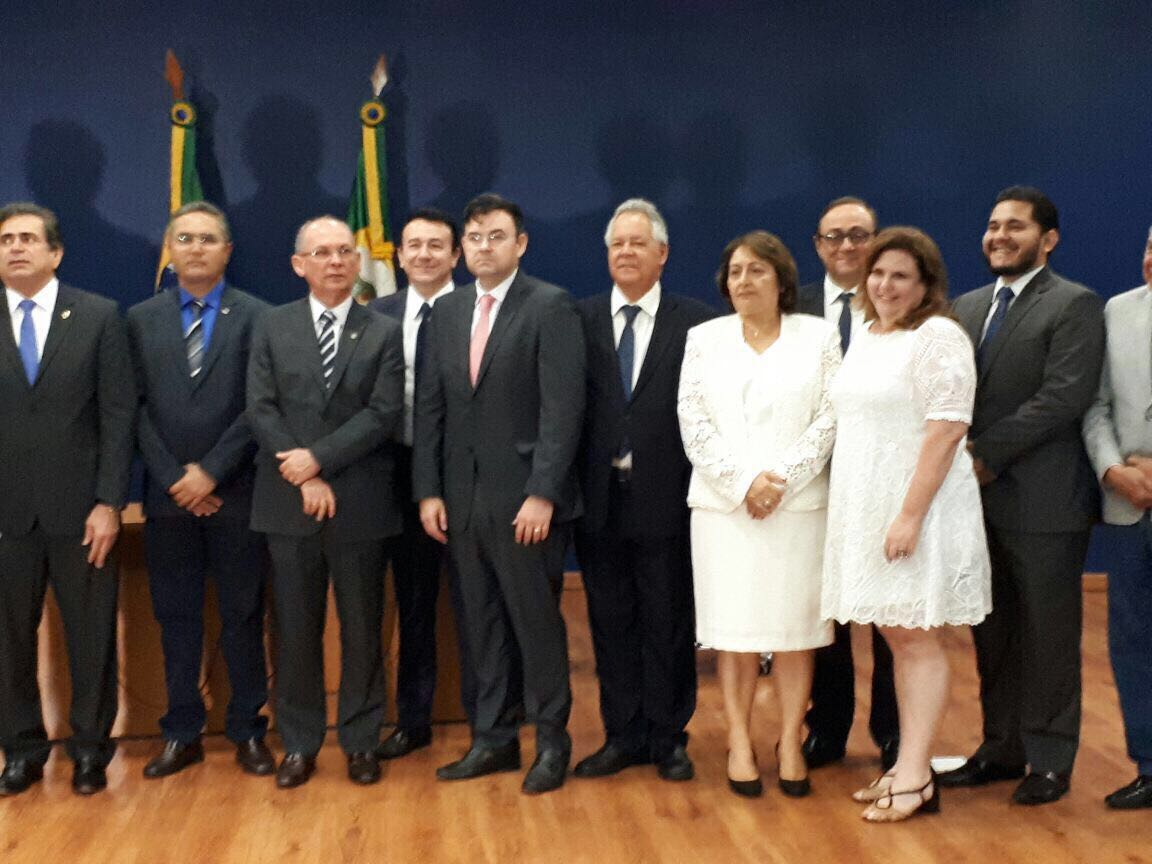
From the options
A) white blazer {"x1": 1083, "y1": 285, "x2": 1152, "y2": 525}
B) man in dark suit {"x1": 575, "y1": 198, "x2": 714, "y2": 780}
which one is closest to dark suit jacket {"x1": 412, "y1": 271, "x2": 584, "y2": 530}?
man in dark suit {"x1": 575, "y1": 198, "x2": 714, "y2": 780}

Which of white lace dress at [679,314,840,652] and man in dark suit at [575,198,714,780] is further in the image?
man in dark suit at [575,198,714,780]

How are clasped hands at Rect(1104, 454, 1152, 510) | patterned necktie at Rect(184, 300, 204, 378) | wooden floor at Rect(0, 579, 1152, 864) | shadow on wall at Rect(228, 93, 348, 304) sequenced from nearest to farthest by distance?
wooden floor at Rect(0, 579, 1152, 864) → clasped hands at Rect(1104, 454, 1152, 510) → patterned necktie at Rect(184, 300, 204, 378) → shadow on wall at Rect(228, 93, 348, 304)

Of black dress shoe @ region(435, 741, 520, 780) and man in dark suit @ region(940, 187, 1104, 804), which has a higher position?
man in dark suit @ region(940, 187, 1104, 804)

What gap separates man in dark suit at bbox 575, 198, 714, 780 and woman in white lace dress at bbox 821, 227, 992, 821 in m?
0.53

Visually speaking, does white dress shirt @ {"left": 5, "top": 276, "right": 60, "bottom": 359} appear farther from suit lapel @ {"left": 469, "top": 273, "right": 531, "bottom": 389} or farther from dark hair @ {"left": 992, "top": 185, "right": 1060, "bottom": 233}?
dark hair @ {"left": 992, "top": 185, "right": 1060, "bottom": 233}

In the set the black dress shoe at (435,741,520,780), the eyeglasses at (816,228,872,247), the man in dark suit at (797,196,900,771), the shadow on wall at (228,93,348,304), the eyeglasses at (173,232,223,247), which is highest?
the shadow on wall at (228,93,348,304)

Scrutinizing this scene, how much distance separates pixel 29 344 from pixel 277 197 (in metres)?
2.84

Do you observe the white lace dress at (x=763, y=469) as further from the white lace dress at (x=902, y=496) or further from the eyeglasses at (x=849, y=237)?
the eyeglasses at (x=849, y=237)

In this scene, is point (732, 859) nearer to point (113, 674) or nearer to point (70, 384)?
point (113, 674)

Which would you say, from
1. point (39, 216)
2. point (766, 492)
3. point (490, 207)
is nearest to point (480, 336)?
point (490, 207)

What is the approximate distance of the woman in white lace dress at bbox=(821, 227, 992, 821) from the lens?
3.27 m

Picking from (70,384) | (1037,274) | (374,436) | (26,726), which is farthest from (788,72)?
(26,726)

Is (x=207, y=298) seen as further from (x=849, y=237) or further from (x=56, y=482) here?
(x=849, y=237)

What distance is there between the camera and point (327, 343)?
12.3 ft
